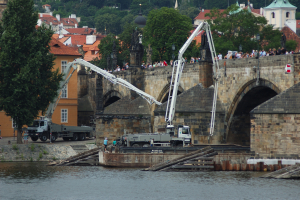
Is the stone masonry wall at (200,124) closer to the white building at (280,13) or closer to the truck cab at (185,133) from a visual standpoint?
the truck cab at (185,133)

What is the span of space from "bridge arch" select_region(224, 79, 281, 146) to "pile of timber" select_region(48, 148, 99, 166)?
10.2 meters

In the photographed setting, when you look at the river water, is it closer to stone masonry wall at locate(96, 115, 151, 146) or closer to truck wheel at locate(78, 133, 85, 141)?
stone masonry wall at locate(96, 115, 151, 146)

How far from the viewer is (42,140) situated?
58.8 m

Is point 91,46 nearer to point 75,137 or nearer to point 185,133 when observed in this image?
point 75,137

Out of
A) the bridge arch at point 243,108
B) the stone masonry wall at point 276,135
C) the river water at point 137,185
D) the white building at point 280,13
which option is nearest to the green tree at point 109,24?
the white building at point 280,13

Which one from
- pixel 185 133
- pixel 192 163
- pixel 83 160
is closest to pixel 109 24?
pixel 83 160

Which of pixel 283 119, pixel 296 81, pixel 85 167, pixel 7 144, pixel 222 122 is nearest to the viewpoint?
pixel 283 119

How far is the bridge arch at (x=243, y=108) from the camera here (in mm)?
50062

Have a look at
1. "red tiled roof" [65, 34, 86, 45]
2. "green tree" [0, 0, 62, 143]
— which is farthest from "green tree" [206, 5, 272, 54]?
"red tiled roof" [65, 34, 86, 45]

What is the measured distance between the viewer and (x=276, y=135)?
41562mm

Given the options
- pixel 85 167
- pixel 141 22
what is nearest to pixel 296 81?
pixel 85 167

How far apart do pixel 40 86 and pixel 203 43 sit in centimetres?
1343

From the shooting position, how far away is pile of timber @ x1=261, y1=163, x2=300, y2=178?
127ft

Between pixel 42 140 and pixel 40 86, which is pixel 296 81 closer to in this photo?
pixel 40 86
